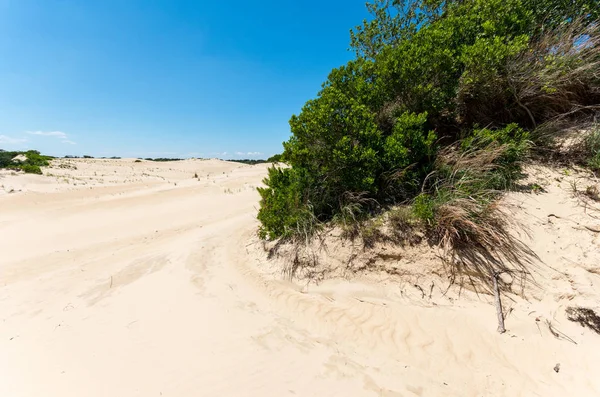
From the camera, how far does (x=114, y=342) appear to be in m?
3.26

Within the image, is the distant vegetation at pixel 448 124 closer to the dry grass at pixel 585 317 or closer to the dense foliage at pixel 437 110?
the dense foliage at pixel 437 110

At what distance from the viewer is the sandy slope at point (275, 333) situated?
2.70 metres

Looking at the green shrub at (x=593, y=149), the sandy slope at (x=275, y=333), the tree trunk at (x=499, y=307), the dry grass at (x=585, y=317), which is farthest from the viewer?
the green shrub at (x=593, y=149)

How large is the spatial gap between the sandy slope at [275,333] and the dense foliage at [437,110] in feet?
4.07

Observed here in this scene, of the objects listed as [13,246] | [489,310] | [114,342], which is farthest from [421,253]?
[13,246]

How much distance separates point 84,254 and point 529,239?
10.4 metres

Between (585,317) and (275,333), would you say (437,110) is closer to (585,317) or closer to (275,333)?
(585,317)

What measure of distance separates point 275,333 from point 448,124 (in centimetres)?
641

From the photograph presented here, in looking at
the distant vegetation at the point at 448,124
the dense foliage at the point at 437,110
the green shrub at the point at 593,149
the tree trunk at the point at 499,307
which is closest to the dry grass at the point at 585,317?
the tree trunk at the point at 499,307

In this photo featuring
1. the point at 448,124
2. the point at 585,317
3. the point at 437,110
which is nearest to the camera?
the point at 585,317

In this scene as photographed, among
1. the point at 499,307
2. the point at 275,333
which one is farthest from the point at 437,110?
the point at 275,333

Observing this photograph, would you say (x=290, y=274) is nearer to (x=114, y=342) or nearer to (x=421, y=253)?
(x=421, y=253)

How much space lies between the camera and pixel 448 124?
6.13m

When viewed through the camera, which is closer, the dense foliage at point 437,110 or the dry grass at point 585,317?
the dry grass at point 585,317
